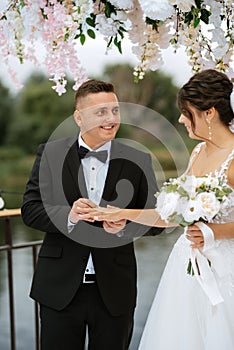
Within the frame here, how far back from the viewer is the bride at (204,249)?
205cm

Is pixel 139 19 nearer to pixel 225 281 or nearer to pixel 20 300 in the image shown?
pixel 225 281

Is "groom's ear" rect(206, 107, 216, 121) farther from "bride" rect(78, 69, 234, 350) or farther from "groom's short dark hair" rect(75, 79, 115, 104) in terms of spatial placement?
"groom's short dark hair" rect(75, 79, 115, 104)

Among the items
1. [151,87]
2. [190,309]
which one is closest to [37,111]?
[151,87]

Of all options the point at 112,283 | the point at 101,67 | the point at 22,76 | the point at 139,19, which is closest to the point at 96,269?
the point at 112,283

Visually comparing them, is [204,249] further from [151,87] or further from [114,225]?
[151,87]

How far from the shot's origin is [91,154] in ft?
7.29

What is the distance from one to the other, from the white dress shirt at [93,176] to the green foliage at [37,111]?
9.32 meters

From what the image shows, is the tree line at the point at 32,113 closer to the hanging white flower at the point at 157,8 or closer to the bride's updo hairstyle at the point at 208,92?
the bride's updo hairstyle at the point at 208,92

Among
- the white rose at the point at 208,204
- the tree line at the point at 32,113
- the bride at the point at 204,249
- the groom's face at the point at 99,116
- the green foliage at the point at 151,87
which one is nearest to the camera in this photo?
the white rose at the point at 208,204

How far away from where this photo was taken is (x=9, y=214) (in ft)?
9.84

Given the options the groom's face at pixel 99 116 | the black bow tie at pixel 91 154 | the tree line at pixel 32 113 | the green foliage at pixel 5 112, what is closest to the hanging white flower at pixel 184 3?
the groom's face at pixel 99 116

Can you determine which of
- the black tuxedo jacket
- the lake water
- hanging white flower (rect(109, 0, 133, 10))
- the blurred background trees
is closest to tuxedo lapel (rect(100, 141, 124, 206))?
the black tuxedo jacket

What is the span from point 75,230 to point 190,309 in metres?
0.49

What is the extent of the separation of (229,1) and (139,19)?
35cm
